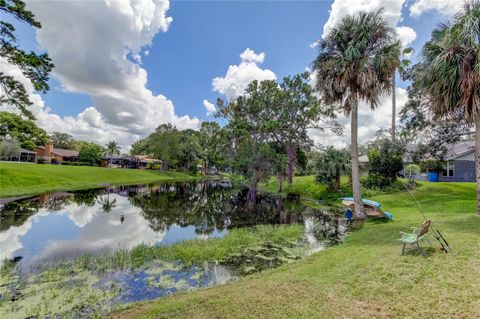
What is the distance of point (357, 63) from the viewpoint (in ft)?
43.4

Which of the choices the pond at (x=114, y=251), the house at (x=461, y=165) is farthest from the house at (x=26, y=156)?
the house at (x=461, y=165)

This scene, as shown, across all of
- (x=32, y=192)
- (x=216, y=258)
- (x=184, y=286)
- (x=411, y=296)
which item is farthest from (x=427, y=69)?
(x=32, y=192)

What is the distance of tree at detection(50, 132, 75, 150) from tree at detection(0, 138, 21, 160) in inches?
1624

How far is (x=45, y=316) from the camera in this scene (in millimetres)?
5156

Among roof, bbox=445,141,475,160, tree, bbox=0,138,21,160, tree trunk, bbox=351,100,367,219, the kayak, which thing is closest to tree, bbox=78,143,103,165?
tree, bbox=0,138,21,160

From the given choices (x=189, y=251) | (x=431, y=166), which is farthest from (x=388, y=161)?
(x=189, y=251)

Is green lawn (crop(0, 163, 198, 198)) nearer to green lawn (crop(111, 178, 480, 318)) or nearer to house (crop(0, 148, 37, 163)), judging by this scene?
house (crop(0, 148, 37, 163))

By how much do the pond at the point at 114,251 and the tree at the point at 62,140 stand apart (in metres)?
81.6

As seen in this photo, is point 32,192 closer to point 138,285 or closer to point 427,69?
point 138,285

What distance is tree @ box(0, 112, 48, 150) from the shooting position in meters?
44.8

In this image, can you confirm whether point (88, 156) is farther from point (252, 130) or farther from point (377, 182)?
point (377, 182)

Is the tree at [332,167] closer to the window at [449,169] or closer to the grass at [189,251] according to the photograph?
the window at [449,169]

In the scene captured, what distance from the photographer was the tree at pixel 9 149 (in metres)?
45.2

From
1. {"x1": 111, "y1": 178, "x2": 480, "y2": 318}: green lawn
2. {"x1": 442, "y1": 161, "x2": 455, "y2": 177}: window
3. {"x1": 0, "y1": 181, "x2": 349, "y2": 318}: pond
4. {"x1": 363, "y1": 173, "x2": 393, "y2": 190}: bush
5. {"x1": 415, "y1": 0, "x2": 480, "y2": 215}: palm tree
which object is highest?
{"x1": 415, "y1": 0, "x2": 480, "y2": 215}: palm tree
